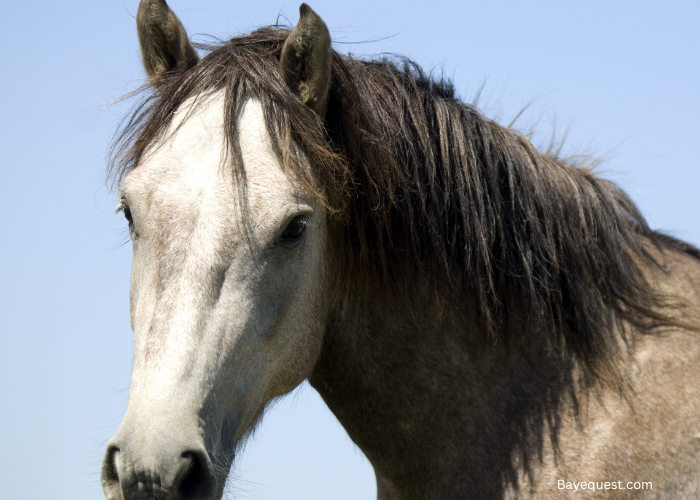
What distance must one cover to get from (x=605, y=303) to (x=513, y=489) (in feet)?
3.96

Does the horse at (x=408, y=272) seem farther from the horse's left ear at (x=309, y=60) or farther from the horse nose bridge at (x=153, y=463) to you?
the horse nose bridge at (x=153, y=463)

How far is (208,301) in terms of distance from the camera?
3.15 meters

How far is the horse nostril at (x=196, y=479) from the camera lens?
2.88 meters

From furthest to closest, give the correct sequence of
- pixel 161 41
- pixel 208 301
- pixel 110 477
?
1. pixel 161 41
2. pixel 208 301
3. pixel 110 477

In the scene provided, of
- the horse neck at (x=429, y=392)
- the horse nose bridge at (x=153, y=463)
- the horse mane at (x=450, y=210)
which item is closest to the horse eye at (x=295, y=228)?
the horse mane at (x=450, y=210)

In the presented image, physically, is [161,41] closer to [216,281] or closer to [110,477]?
[216,281]

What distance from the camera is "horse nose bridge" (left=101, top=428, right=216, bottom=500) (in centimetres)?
276

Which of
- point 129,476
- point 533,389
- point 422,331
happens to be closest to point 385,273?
point 422,331

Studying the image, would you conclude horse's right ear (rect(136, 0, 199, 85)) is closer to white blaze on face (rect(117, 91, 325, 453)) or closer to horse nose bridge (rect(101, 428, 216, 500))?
white blaze on face (rect(117, 91, 325, 453))

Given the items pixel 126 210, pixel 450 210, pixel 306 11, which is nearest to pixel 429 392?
pixel 450 210

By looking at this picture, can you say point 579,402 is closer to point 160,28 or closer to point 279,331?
point 279,331

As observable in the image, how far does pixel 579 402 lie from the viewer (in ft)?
12.6

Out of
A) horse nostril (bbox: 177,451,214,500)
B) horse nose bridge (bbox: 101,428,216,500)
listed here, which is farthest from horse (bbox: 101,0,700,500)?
horse nose bridge (bbox: 101,428,216,500)

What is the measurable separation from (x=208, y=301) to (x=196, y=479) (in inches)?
29.7
